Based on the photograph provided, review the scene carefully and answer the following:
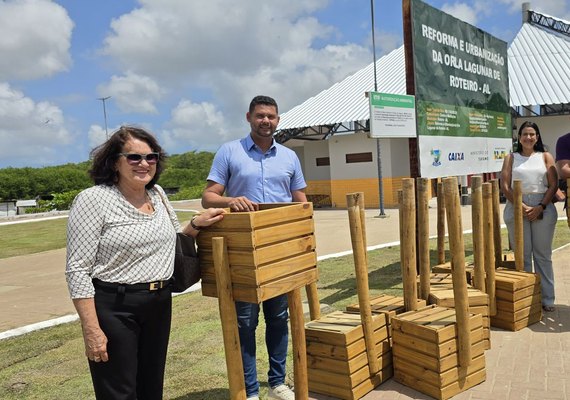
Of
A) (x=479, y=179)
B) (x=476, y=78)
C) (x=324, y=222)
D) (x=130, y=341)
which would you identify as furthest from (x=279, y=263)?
(x=324, y=222)

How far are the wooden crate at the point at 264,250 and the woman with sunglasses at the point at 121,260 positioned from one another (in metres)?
0.16

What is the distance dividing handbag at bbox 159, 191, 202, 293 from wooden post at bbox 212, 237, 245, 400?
172 mm

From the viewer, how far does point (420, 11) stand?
624 cm

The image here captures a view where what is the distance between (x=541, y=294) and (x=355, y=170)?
1791 cm

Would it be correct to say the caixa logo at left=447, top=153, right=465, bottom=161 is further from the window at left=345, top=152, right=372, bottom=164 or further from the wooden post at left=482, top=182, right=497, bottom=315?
the window at left=345, top=152, right=372, bottom=164

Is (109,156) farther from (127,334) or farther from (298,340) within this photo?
(298,340)

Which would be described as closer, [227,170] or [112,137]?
[112,137]

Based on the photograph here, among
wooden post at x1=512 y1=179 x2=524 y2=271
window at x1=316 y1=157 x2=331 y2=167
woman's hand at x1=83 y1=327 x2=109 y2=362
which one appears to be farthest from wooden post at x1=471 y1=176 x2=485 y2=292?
window at x1=316 y1=157 x2=331 y2=167

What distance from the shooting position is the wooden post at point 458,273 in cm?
355

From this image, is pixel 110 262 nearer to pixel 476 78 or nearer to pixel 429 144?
pixel 429 144

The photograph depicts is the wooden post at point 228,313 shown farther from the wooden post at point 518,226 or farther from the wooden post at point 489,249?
the wooden post at point 518,226

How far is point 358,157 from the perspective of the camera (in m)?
22.8

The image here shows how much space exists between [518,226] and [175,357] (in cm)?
349

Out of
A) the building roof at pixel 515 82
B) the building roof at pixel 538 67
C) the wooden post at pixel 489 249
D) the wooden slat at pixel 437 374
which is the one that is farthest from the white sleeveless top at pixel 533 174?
the building roof at pixel 538 67
